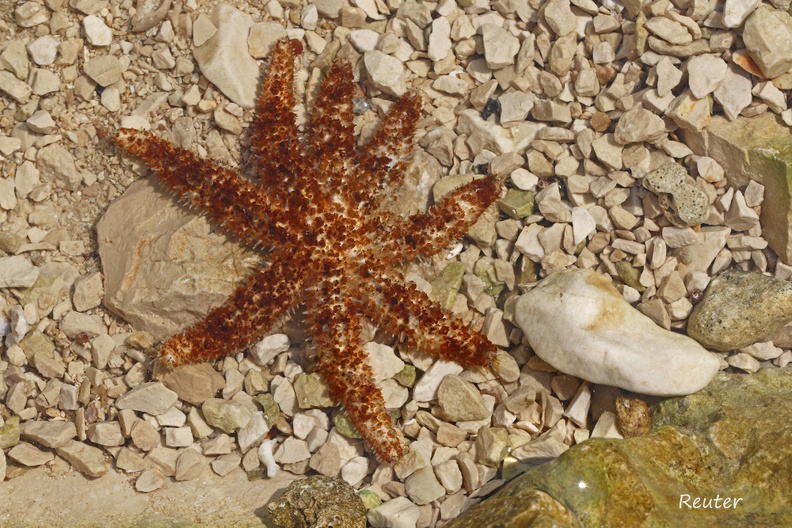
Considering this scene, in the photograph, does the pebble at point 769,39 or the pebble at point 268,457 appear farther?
the pebble at point 769,39

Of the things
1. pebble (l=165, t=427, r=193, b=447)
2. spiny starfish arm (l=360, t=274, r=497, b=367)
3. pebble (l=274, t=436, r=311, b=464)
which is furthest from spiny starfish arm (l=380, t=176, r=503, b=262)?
pebble (l=165, t=427, r=193, b=447)

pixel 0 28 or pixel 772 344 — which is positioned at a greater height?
pixel 0 28

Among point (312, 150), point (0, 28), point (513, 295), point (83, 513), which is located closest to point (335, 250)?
point (312, 150)

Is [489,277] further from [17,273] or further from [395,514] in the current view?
[17,273]

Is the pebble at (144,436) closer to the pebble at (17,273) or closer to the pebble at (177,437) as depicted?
the pebble at (177,437)

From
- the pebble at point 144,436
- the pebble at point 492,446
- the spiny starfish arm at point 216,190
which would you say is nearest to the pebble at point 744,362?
the pebble at point 492,446

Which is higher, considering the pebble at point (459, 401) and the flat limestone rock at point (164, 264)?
the flat limestone rock at point (164, 264)

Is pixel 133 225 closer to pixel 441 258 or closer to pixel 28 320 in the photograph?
pixel 28 320
